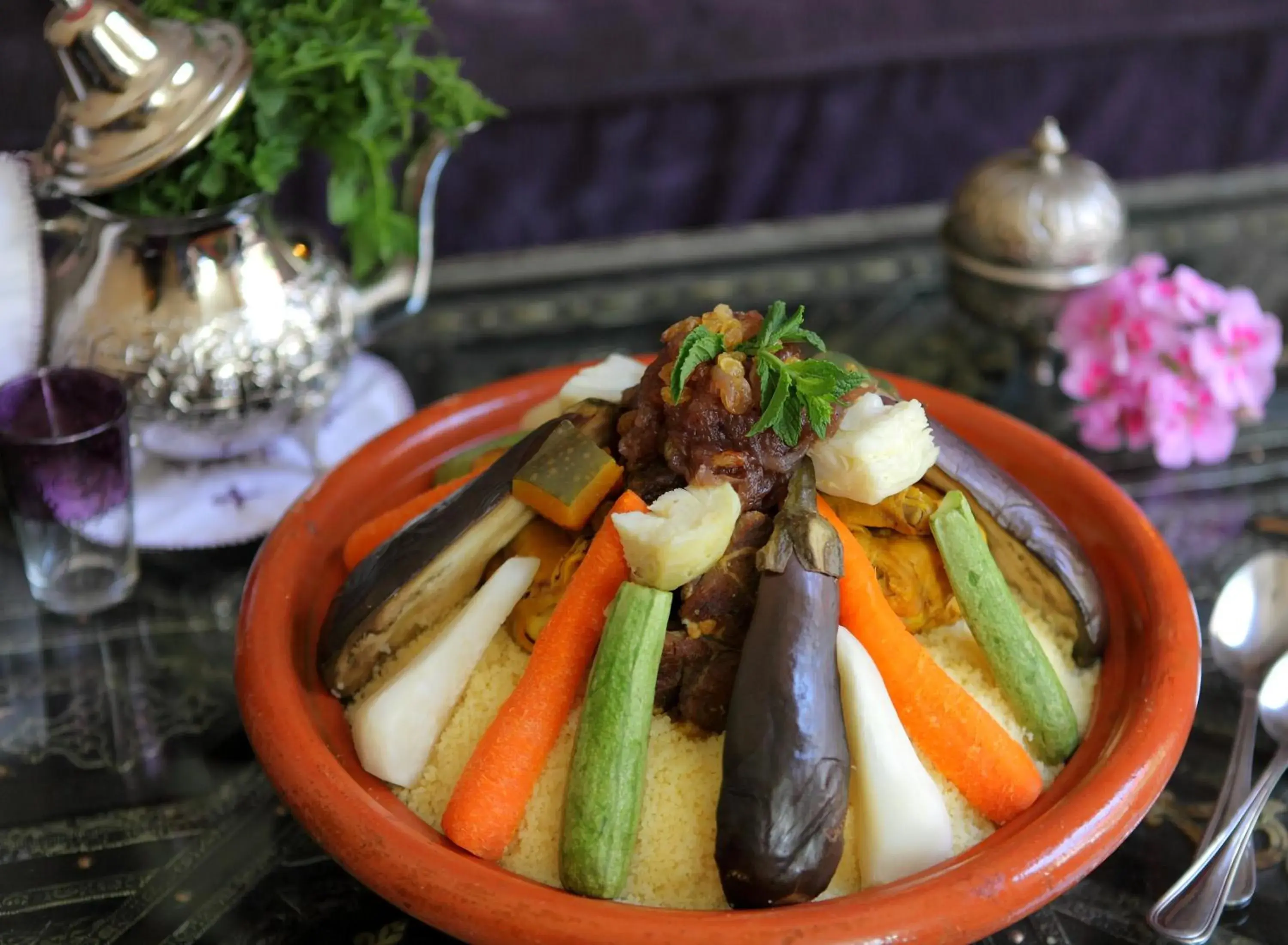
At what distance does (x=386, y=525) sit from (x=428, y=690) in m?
0.28

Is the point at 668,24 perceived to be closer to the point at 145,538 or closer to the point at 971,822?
the point at 145,538

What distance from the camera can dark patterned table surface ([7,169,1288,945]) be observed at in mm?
1272

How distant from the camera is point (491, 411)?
164 centimetres

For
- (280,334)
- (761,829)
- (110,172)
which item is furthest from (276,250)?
(761,829)

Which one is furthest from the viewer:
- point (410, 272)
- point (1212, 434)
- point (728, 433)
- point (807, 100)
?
point (807, 100)

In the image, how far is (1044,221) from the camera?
6.23 ft

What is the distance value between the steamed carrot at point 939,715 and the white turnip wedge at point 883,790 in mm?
25

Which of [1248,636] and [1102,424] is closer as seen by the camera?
[1248,636]

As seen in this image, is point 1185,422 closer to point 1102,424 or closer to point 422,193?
point 1102,424

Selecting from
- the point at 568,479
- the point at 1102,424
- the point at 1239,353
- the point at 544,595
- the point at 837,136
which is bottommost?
the point at 837,136

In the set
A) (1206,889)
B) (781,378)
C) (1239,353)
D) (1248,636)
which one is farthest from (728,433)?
(1239,353)

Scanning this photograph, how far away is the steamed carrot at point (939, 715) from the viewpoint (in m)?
1.15

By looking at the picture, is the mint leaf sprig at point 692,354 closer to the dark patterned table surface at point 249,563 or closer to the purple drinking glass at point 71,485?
the dark patterned table surface at point 249,563

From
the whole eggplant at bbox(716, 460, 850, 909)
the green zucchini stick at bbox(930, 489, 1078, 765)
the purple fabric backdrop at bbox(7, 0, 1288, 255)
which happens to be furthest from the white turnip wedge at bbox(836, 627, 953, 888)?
the purple fabric backdrop at bbox(7, 0, 1288, 255)
